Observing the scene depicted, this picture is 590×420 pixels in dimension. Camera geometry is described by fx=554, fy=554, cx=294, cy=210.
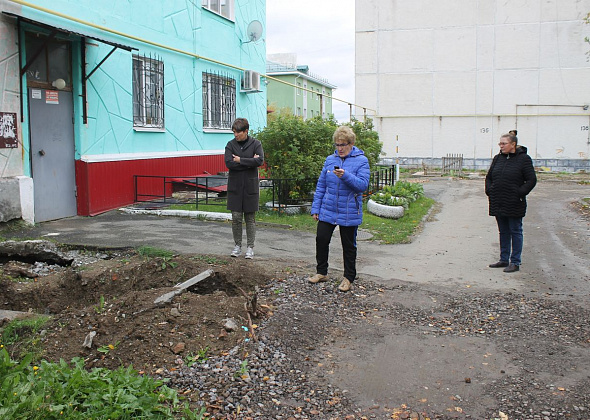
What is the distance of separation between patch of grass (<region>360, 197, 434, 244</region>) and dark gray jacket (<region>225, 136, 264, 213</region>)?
2.98 metres

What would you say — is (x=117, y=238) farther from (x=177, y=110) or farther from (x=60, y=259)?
(x=177, y=110)

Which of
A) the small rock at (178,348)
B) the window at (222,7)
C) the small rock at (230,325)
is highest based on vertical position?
the window at (222,7)

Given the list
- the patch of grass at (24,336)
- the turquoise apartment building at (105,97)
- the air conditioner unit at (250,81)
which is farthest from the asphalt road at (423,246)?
the air conditioner unit at (250,81)

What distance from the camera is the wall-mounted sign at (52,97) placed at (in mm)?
10031

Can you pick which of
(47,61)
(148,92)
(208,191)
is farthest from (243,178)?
(148,92)

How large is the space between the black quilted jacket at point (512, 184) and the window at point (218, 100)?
9591mm

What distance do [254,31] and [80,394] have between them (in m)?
15.5

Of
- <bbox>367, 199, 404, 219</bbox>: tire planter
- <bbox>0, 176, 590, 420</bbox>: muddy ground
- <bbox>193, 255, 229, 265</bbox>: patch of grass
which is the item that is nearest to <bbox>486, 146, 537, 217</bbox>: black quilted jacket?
<bbox>0, 176, 590, 420</bbox>: muddy ground

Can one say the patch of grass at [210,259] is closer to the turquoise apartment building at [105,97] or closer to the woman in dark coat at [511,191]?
the woman in dark coat at [511,191]

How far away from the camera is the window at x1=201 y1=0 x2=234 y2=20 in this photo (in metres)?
15.9

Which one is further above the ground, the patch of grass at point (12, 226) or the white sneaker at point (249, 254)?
the patch of grass at point (12, 226)

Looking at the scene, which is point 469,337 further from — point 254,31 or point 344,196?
point 254,31

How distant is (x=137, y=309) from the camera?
4.70 metres

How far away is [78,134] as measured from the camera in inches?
423
